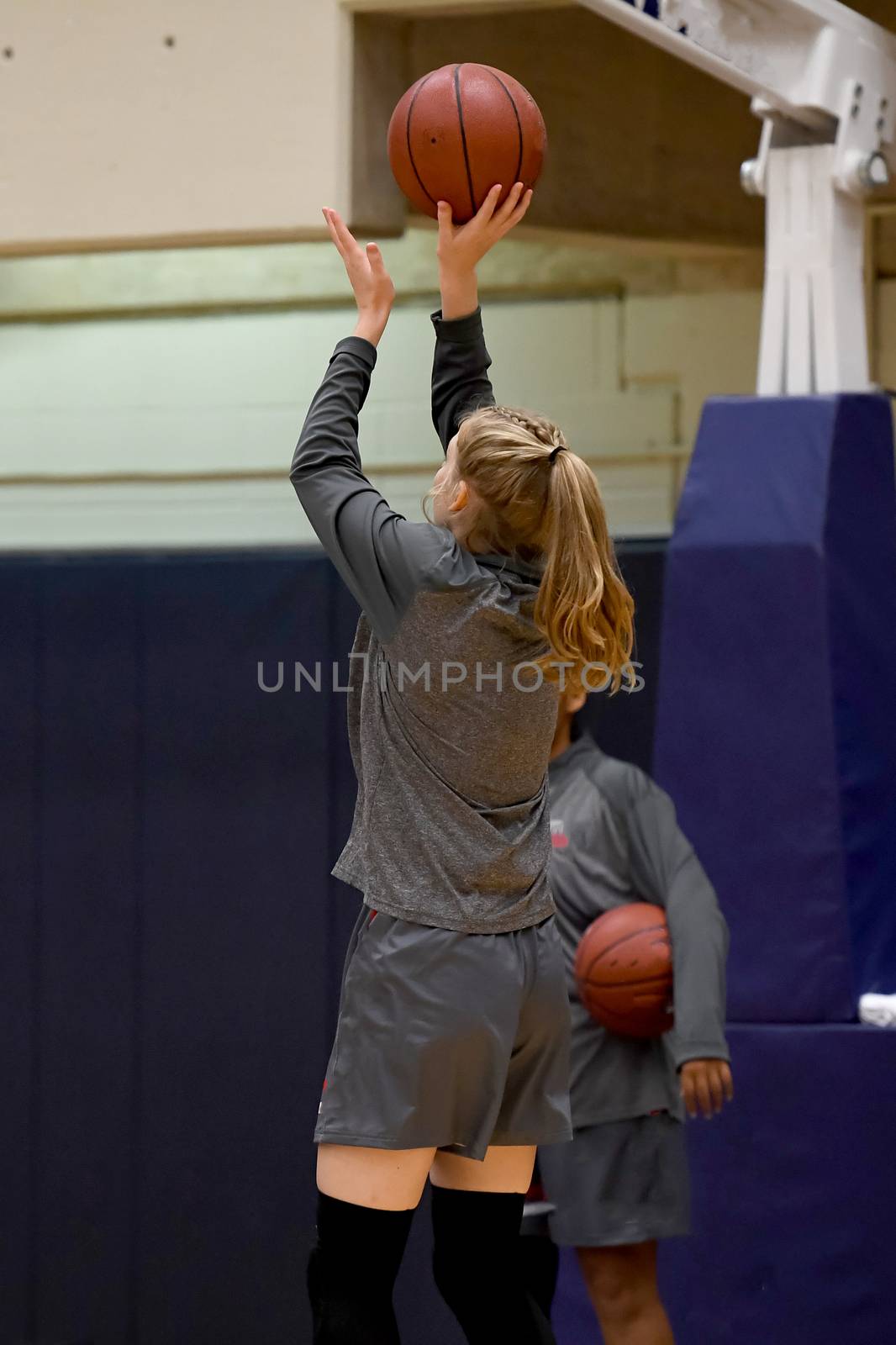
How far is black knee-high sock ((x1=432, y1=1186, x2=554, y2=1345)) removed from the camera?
8.89 feet

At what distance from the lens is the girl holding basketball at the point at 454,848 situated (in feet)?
8.63

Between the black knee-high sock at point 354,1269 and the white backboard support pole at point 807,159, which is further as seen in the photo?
the white backboard support pole at point 807,159

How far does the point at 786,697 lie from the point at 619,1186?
111cm

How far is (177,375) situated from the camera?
6.04 meters

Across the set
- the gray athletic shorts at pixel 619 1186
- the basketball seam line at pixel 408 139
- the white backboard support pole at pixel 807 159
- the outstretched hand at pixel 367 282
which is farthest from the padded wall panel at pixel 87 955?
the outstretched hand at pixel 367 282

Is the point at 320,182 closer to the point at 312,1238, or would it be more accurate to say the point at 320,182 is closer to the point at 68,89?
the point at 68,89

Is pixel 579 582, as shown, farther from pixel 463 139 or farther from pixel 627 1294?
pixel 627 1294

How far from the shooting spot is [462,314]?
9.66ft

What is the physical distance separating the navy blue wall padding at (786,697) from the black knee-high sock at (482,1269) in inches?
62.4

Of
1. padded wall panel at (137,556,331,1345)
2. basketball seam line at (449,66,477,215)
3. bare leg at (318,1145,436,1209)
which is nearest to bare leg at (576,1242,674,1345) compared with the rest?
padded wall panel at (137,556,331,1345)

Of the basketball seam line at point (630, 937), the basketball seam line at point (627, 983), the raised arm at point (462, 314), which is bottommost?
the basketball seam line at point (627, 983)

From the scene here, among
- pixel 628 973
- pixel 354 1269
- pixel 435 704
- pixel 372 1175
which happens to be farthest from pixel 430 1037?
pixel 628 973

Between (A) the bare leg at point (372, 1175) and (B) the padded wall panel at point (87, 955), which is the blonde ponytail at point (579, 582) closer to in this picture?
(A) the bare leg at point (372, 1175)

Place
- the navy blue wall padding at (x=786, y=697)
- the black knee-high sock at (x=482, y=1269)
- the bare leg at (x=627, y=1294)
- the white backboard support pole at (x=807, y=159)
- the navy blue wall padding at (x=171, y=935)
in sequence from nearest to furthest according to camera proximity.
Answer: the black knee-high sock at (x=482, y=1269)
the bare leg at (x=627, y=1294)
the navy blue wall padding at (x=786, y=697)
the white backboard support pole at (x=807, y=159)
the navy blue wall padding at (x=171, y=935)
